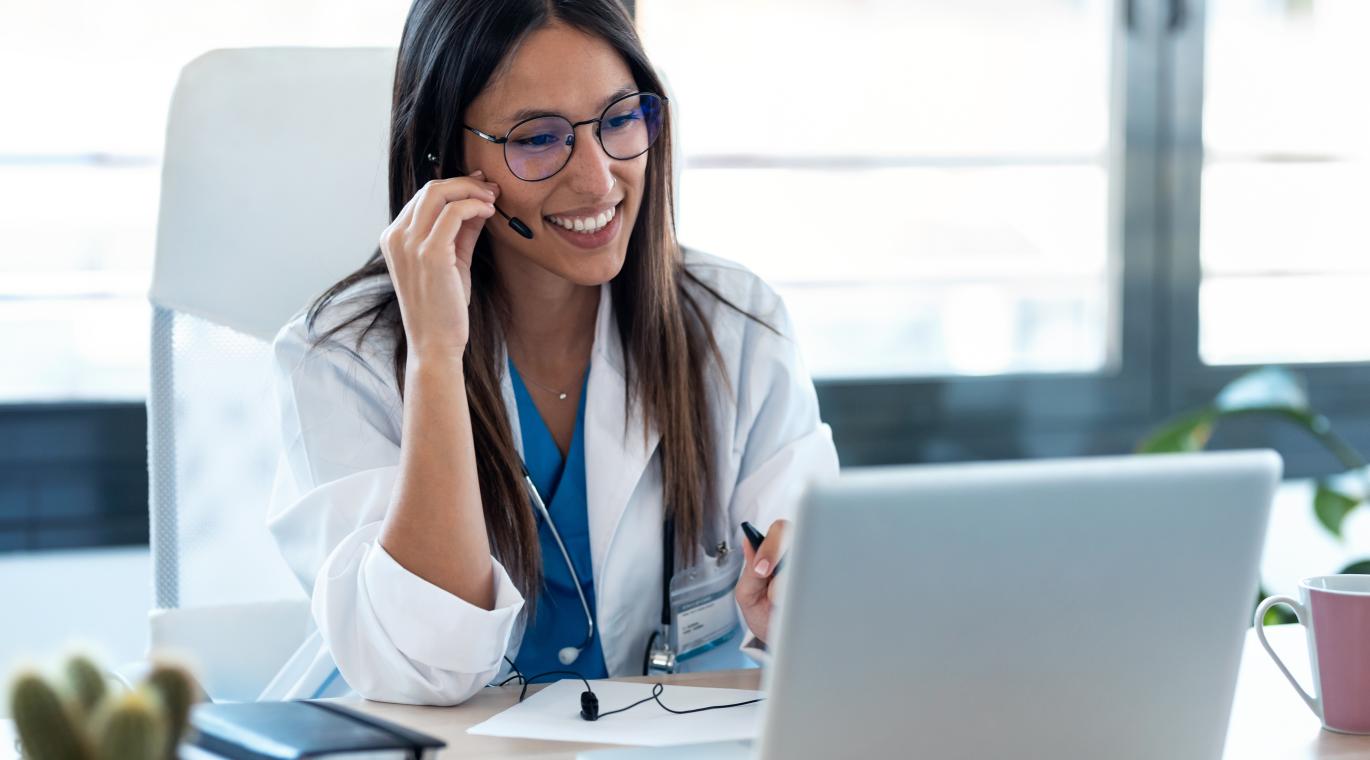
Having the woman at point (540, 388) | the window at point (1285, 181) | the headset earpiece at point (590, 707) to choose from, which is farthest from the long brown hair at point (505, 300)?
the window at point (1285, 181)

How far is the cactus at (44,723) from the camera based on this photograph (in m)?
0.62

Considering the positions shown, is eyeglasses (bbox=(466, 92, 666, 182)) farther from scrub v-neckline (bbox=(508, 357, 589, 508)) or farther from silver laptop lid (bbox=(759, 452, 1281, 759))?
silver laptop lid (bbox=(759, 452, 1281, 759))

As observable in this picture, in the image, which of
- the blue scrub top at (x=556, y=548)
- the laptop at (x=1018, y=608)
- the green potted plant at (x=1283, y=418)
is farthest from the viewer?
the green potted plant at (x=1283, y=418)

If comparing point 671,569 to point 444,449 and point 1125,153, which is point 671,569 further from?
point 1125,153

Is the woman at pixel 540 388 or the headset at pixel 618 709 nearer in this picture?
the headset at pixel 618 709

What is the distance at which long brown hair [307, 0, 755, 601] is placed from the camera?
1.46 m

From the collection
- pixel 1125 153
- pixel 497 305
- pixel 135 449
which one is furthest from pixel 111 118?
pixel 1125 153

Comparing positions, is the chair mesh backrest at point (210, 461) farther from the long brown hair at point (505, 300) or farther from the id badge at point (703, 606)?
the id badge at point (703, 606)

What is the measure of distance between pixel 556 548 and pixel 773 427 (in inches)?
11.9

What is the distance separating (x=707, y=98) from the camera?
96.0 inches

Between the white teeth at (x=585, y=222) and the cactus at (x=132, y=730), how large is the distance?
0.96 meters

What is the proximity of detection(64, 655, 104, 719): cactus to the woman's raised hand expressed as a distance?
714 millimetres

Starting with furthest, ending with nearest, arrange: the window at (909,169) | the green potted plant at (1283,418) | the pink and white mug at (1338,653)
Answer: the window at (909,169)
the green potted plant at (1283,418)
the pink and white mug at (1338,653)

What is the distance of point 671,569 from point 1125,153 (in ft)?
4.97
